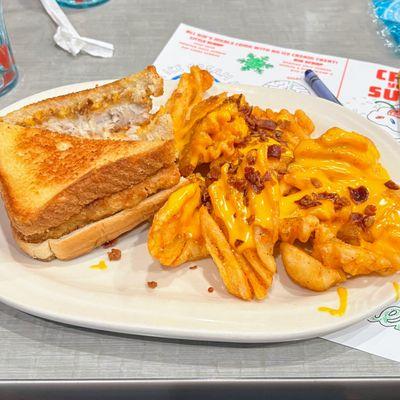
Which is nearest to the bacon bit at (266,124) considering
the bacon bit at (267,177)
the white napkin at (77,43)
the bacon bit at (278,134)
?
the bacon bit at (278,134)

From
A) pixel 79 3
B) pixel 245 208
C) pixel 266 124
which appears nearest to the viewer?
pixel 245 208

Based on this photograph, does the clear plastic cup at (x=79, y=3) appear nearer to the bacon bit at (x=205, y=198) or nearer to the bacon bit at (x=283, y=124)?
the bacon bit at (x=283, y=124)

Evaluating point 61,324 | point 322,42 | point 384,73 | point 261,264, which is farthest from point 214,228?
point 322,42

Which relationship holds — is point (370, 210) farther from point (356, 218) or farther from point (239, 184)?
point (239, 184)

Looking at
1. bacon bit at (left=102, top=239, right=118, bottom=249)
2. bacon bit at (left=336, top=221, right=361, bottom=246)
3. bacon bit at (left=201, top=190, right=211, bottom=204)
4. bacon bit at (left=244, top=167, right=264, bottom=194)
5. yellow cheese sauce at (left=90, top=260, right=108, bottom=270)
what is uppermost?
bacon bit at (left=244, top=167, right=264, bottom=194)

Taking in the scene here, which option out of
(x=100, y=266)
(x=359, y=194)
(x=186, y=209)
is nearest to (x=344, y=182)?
(x=359, y=194)

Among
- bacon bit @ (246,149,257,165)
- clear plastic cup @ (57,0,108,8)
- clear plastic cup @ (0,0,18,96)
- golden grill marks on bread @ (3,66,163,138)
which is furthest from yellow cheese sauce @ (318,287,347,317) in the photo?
clear plastic cup @ (57,0,108,8)

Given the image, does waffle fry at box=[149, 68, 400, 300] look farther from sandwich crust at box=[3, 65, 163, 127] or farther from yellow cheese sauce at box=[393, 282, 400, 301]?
sandwich crust at box=[3, 65, 163, 127]
